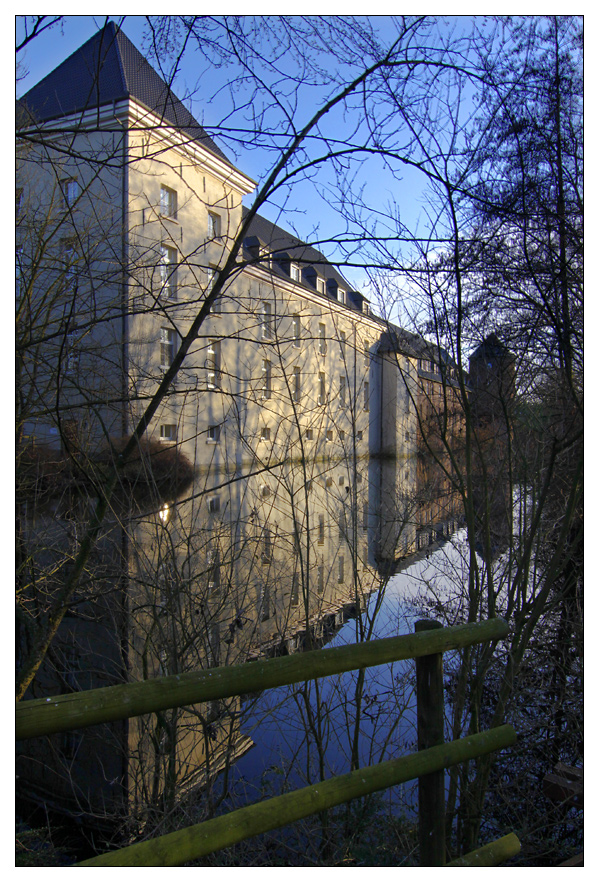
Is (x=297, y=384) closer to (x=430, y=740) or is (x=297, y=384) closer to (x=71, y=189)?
(x=71, y=189)

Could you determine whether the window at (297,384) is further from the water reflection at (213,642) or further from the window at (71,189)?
the window at (71,189)

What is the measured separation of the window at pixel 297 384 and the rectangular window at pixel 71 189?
147 cm

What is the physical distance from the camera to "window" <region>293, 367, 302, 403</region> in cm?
347

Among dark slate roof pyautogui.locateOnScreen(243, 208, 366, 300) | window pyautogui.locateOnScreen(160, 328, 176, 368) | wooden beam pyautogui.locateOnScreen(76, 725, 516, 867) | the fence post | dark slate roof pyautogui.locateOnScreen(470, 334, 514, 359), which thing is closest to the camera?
wooden beam pyautogui.locateOnScreen(76, 725, 516, 867)

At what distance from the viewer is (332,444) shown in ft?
13.5

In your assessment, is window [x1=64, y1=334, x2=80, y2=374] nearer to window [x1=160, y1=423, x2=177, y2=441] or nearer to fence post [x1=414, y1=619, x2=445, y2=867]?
window [x1=160, y1=423, x2=177, y2=441]

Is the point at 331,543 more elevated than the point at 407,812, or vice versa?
the point at 331,543

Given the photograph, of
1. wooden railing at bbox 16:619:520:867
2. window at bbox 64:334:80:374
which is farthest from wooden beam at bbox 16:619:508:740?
window at bbox 64:334:80:374

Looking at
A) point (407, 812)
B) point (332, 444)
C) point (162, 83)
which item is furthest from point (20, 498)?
point (407, 812)

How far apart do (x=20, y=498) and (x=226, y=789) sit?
221 cm

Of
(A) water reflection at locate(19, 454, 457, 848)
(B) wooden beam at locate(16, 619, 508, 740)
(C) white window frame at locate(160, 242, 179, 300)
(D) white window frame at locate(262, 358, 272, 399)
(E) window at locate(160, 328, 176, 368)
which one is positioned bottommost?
(A) water reflection at locate(19, 454, 457, 848)

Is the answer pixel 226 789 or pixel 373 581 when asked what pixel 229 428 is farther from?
pixel 226 789

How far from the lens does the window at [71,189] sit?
2602 millimetres

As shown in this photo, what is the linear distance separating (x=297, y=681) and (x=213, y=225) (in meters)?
1.77
